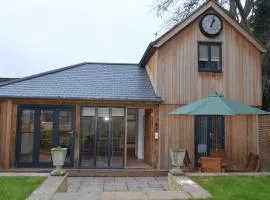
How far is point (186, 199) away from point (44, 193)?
3025mm

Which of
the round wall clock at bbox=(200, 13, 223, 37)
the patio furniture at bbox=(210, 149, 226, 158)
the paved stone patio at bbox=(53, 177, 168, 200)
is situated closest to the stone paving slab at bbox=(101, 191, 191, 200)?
the paved stone patio at bbox=(53, 177, 168, 200)

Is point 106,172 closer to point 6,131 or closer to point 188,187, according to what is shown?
point 6,131

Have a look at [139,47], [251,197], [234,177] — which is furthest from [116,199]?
[139,47]

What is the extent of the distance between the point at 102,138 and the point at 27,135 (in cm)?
293

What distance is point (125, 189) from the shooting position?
1066 cm

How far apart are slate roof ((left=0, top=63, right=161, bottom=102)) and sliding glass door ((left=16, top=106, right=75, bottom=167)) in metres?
0.65

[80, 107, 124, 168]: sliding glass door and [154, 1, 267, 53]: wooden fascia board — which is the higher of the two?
[154, 1, 267, 53]: wooden fascia board

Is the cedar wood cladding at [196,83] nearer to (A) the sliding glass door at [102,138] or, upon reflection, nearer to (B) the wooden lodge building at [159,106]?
(B) the wooden lodge building at [159,106]

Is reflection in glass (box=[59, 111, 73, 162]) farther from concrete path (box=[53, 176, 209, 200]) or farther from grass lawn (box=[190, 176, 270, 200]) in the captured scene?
grass lawn (box=[190, 176, 270, 200])

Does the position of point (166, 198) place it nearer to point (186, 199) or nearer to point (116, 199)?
point (186, 199)

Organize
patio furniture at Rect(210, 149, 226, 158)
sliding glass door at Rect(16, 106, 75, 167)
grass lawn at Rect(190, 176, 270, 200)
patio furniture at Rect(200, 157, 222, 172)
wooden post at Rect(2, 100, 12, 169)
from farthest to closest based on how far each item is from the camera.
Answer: sliding glass door at Rect(16, 106, 75, 167) → wooden post at Rect(2, 100, 12, 169) → patio furniture at Rect(210, 149, 226, 158) → patio furniture at Rect(200, 157, 222, 172) → grass lawn at Rect(190, 176, 270, 200)

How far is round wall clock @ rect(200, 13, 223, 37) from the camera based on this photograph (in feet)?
47.6

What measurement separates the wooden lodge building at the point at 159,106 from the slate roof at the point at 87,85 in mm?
41

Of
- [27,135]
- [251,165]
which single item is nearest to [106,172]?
[27,135]
